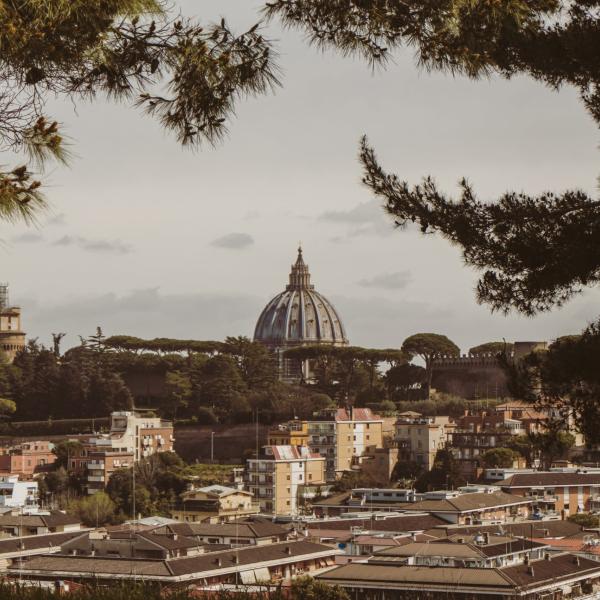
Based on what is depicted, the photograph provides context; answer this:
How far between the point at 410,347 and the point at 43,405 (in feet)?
55.6

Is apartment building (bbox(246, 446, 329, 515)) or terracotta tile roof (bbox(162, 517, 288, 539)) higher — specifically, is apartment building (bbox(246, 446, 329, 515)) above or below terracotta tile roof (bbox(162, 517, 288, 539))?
above

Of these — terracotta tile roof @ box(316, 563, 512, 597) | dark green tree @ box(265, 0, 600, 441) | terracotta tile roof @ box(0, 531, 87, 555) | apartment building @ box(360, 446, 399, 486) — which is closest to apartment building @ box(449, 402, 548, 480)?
apartment building @ box(360, 446, 399, 486)

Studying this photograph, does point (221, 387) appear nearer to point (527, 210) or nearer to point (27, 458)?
point (27, 458)

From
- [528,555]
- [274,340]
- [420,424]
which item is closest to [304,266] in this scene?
[274,340]

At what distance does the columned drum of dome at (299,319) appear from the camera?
113 meters

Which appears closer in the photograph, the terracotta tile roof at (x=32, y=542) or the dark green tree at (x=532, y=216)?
the dark green tree at (x=532, y=216)

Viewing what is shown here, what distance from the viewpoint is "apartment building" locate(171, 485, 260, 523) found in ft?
150

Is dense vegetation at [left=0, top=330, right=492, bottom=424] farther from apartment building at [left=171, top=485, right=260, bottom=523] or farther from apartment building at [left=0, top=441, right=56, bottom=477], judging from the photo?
apartment building at [left=171, top=485, right=260, bottom=523]

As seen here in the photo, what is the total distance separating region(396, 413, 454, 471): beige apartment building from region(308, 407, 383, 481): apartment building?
1.99 m

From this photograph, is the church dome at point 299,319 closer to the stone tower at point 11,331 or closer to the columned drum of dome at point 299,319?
the columned drum of dome at point 299,319

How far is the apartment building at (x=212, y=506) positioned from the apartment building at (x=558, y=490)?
24.1 ft

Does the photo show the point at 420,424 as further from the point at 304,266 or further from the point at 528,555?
the point at 304,266

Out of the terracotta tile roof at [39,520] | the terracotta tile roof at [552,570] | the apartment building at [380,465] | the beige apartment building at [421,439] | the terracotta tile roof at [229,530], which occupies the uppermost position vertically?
the beige apartment building at [421,439]

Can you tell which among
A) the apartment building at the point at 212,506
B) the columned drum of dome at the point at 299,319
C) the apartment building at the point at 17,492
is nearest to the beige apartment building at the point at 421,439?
the apartment building at the point at 212,506
